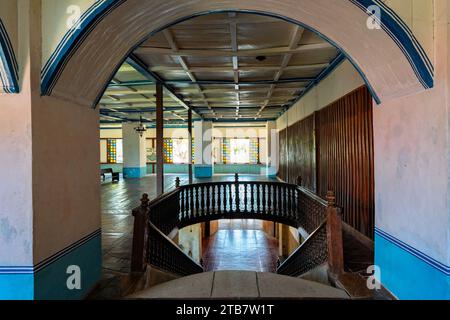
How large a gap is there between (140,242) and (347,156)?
12.8 ft

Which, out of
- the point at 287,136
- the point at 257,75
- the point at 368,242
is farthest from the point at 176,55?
the point at 287,136

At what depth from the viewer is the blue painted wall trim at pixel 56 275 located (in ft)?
7.33

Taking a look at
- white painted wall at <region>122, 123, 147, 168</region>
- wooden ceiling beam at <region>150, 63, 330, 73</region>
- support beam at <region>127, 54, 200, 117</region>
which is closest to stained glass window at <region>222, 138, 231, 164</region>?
white painted wall at <region>122, 123, 147, 168</region>

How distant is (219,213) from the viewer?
7.19 meters

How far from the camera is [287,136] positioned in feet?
37.8

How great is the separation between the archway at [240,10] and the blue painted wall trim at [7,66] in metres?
0.20

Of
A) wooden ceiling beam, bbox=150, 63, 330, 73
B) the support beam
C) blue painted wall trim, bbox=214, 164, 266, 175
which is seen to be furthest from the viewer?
blue painted wall trim, bbox=214, 164, 266, 175

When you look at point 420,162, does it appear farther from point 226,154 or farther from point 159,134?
point 226,154

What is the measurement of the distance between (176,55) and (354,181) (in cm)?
397

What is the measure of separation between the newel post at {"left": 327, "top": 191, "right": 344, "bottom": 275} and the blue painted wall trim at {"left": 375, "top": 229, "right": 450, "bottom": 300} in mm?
444

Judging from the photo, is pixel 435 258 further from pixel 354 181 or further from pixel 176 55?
pixel 176 55

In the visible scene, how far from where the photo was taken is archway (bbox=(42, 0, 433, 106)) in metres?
2.33

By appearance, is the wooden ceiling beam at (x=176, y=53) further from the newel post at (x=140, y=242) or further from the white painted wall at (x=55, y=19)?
the newel post at (x=140, y=242)

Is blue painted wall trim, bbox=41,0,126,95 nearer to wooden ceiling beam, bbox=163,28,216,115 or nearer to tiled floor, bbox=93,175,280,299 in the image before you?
wooden ceiling beam, bbox=163,28,216,115
